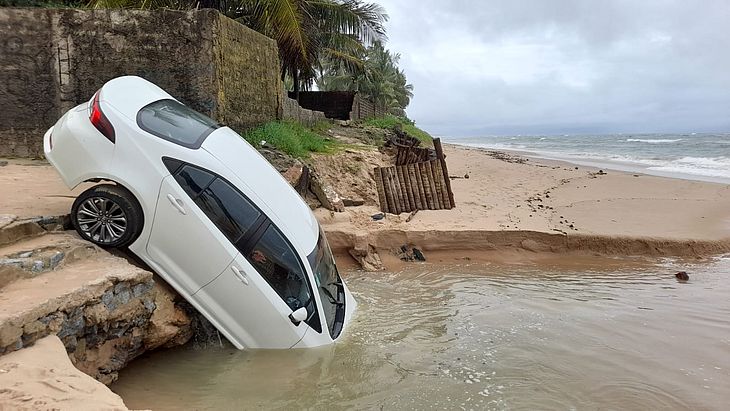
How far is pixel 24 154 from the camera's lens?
8.59m

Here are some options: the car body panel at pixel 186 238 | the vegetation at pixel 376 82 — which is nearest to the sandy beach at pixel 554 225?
the car body panel at pixel 186 238

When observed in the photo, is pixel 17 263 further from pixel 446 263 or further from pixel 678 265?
pixel 678 265

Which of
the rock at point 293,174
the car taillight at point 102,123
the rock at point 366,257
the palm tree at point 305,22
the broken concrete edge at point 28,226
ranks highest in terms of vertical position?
the palm tree at point 305,22

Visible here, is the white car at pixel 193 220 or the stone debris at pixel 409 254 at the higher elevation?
the white car at pixel 193 220

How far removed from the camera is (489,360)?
4773 millimetres

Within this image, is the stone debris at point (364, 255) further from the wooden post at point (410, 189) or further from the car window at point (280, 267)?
the car window at point (280, 267)

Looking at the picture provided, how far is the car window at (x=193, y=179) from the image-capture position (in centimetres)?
441

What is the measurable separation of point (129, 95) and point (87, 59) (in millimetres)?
4530

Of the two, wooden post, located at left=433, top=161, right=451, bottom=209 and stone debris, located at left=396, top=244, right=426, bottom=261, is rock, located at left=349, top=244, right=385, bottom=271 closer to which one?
stone debris, located at left=396, top=244, right=426, bottom=261

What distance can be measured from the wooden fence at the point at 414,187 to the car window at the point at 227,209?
576cm

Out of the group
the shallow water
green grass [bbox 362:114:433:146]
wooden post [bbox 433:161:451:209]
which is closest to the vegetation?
green grass [bbox 362:114:433:146]

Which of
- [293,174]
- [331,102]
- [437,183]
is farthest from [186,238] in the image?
[331,102]

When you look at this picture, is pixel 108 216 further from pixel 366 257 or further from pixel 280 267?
pixel 366 257

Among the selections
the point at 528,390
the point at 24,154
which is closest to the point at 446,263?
the point at 528,390
